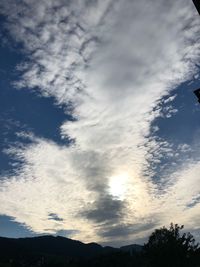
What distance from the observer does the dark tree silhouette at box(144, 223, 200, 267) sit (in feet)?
187

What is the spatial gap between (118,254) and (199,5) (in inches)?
7526

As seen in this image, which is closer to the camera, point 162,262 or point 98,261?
point 162,262

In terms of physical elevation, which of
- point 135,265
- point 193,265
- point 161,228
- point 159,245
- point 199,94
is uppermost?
point 135,265

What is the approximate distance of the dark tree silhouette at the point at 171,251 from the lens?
56938 millimetres

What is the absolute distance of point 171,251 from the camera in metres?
57.6

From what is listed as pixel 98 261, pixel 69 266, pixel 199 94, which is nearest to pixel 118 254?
pixel 98 261

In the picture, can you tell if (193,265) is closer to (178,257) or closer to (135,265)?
(178,257)

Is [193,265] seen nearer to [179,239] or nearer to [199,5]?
[179,239]

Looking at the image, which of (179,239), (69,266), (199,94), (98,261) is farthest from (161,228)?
(69,266)

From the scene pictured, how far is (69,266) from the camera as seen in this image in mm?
199000

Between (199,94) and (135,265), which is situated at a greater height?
(135,265)

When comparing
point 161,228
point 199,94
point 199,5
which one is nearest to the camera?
point 199,5

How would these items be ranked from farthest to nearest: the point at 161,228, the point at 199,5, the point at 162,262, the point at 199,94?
the point at 161,228 < the point at 162,262 < the point at 199,94 < the point at 199,5

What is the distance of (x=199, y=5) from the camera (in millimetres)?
12148
